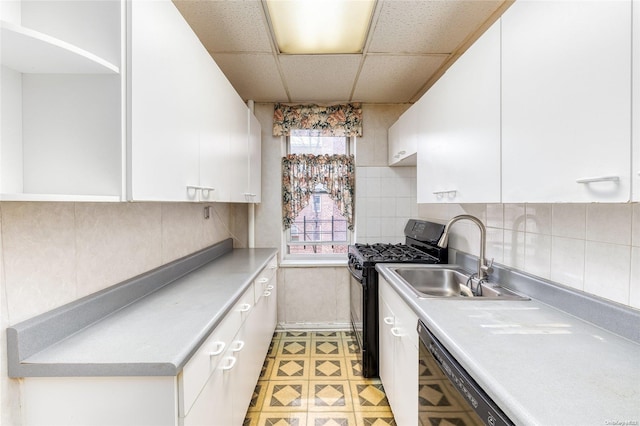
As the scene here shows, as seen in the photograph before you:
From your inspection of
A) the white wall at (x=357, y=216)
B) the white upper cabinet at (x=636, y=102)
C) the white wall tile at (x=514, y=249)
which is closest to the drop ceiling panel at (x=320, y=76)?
the white wall at (x=357, y=216)

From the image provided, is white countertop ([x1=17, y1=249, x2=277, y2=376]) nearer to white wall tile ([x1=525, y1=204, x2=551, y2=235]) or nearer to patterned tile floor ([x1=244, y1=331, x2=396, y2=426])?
patterned tile floor ([x1=244, y1=331, x2=396, y2=426])

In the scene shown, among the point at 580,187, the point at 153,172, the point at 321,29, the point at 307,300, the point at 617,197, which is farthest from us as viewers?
the point at 307,300

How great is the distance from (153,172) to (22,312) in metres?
0.56

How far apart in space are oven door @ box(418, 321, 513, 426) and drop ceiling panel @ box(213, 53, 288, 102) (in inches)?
79.4

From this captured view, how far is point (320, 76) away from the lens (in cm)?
245

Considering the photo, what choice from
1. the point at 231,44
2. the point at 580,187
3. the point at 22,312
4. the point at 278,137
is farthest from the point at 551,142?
the point at 278,137

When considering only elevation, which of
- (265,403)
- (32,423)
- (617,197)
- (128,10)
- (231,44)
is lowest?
(265,403)

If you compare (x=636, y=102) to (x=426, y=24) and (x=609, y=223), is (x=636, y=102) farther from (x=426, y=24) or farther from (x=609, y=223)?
(x=426, y=24)

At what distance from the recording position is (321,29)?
1.83 meters

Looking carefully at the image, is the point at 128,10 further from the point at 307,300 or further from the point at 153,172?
the point at 307,300

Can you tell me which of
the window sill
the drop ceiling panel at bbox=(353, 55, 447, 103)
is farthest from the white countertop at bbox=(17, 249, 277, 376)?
the drop ceiling panel at bbox=(353, 55, 447, 103)

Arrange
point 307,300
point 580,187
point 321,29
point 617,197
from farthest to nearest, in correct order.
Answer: point 307,300 < point 321,29 < point 580,187 < point 617,197

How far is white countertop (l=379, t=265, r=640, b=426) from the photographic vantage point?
0.68 meters

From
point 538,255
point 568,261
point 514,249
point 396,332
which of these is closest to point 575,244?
point 568,261
